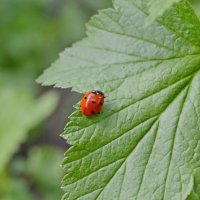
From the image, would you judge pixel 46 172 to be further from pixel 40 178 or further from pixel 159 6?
→ pixel 159 6

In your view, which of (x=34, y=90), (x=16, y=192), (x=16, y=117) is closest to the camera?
(x=16, y=192)

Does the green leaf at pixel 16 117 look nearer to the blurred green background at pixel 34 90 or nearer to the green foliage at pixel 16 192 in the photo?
the blurred green background at pixel 34 90

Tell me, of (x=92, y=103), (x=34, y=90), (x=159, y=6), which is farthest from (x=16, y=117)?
(x=159, y=6)

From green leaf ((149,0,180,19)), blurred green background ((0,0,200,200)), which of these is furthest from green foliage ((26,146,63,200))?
green leaf ((149,0,180,19))

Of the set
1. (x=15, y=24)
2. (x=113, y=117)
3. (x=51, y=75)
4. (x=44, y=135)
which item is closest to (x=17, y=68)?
(x=15, y=24)

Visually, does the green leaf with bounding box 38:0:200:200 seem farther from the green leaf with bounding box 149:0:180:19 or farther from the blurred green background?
the blurred green background

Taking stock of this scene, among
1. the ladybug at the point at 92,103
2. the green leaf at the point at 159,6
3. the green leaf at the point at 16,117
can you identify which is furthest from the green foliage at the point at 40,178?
the green leaf at the point at 159,6

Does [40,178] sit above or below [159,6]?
below
